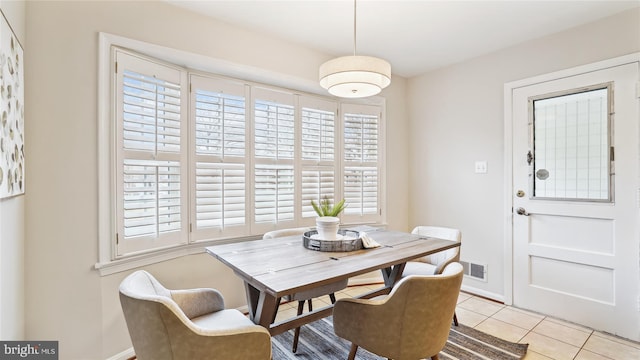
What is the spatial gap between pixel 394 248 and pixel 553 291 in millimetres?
1881

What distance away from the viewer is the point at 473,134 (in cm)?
327

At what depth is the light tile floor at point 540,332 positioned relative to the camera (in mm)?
2160

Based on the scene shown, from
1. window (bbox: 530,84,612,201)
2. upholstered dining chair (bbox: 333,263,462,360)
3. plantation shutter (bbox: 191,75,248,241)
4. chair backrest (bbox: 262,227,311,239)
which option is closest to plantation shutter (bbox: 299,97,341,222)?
chair backrest (bbox: 262,227,311,239)

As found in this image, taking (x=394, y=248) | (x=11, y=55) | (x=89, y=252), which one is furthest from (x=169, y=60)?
(x=394, y=248)

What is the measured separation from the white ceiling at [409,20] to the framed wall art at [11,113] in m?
1.14

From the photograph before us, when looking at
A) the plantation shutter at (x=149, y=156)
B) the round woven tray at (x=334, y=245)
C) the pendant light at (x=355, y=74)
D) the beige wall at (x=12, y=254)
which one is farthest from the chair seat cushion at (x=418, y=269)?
the beige wall at (x=12, y=254)

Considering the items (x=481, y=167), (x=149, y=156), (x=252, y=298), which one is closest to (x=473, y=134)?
(x=481, y=167)

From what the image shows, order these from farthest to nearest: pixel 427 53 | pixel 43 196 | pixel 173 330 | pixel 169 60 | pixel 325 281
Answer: pixel 427 53 → pixel 169 60 → pixel 43 196 → pixel 325 281 → pixel 173 330

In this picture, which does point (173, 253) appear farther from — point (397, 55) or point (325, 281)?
point (397, 55)

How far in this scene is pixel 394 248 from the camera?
79.4 inches

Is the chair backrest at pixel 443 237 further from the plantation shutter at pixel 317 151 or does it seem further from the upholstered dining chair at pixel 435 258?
the plantation shutter at pixel 317 151

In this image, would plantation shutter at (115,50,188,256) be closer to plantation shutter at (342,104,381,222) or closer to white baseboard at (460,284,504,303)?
plantation shutter at (342,104,381,222)

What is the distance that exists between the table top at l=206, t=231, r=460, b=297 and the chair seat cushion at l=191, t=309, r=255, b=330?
29 centimetres

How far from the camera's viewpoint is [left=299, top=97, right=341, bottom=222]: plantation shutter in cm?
316
